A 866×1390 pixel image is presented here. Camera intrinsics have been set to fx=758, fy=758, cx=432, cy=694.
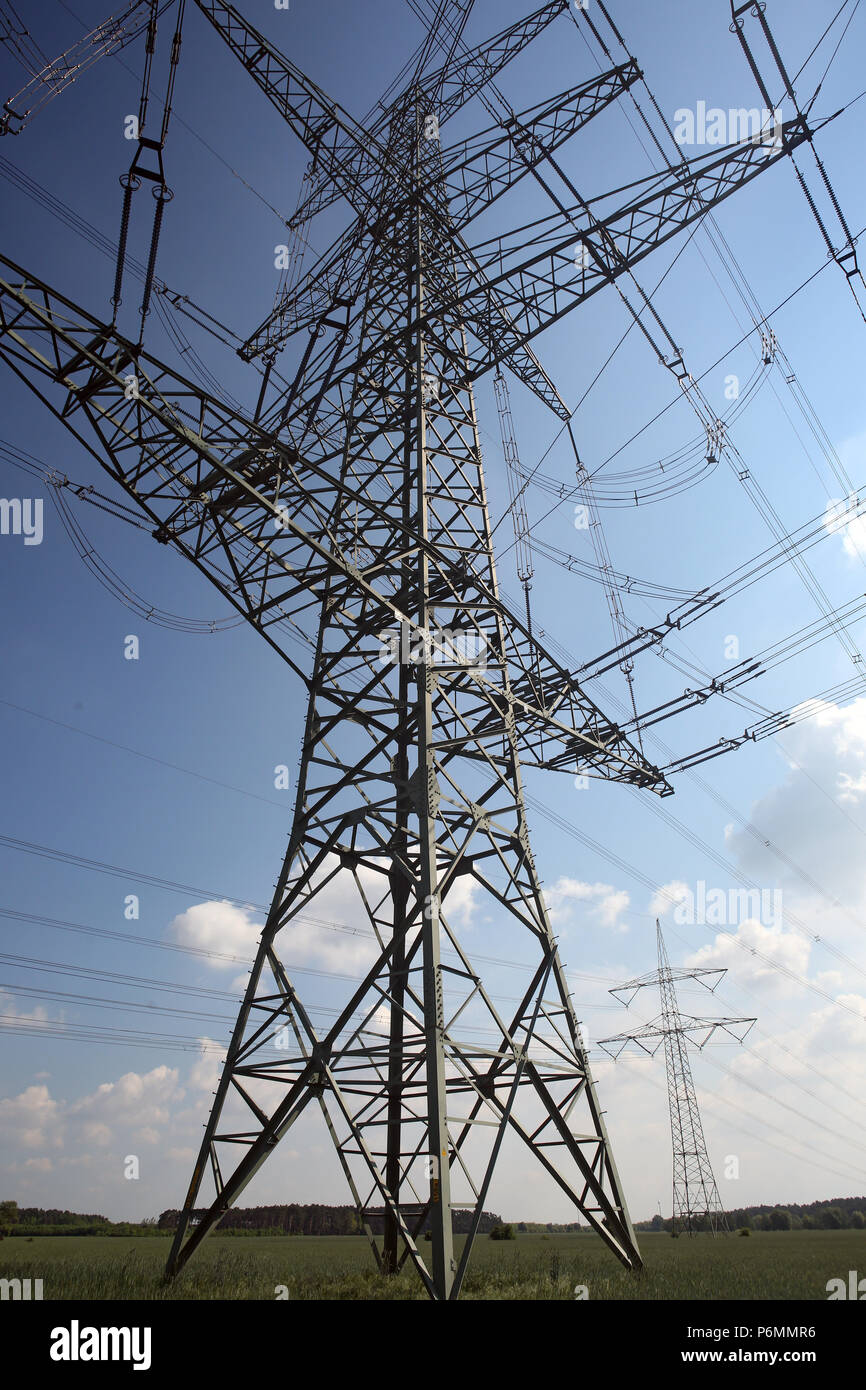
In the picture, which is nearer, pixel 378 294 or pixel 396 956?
pixel 396 956

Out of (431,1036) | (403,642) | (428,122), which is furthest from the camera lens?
(428,122)

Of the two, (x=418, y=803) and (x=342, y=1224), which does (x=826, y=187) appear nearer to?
(x=418, y=803)

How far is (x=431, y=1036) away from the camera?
31.3 ft

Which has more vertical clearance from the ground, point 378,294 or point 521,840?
point 378,294

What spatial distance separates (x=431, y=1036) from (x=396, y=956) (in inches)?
112
